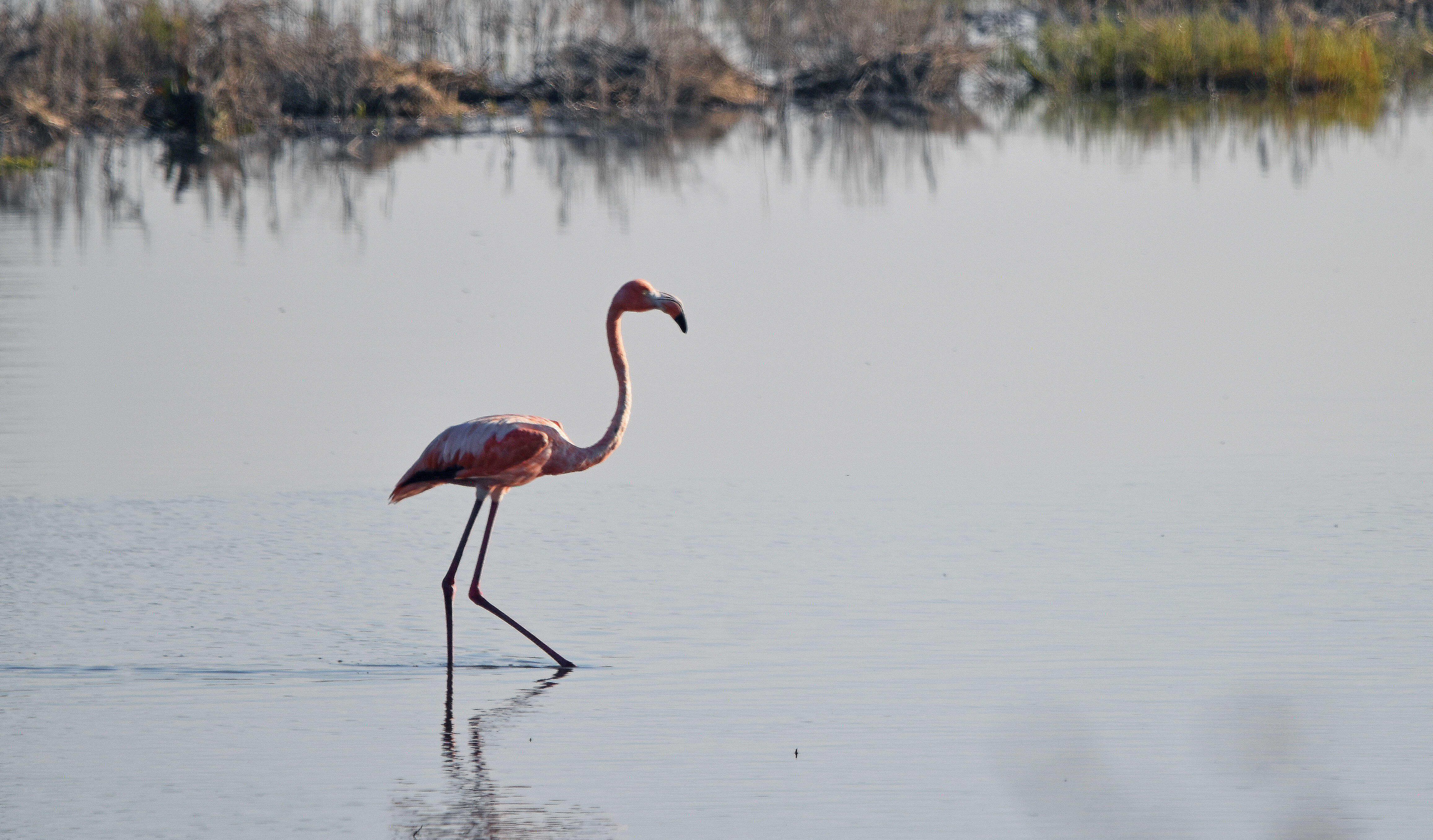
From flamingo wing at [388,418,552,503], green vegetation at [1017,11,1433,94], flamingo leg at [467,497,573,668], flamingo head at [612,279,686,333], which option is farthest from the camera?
green vegetation at [1017,11,1433,94]

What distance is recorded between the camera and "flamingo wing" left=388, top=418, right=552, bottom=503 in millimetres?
6918

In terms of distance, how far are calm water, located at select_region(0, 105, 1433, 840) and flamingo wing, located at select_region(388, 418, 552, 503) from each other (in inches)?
21.8

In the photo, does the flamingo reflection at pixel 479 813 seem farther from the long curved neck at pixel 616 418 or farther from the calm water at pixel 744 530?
the long curved neck at pixel 616 418

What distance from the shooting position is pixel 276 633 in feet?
22.7

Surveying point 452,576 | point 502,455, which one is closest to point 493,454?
point 502,455

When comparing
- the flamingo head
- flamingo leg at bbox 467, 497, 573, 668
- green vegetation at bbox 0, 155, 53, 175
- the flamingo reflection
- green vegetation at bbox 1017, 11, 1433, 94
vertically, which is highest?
green vegetation at bbox 1017, 11, 1433, 94

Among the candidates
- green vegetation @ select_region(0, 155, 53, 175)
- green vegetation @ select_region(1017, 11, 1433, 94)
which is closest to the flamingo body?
green vegetation @ select_region(0, 155, 53, 175)

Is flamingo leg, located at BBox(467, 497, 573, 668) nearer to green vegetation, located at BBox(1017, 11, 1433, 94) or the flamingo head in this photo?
the flamingo head

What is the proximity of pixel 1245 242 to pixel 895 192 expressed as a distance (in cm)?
390

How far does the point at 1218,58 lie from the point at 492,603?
799 inches

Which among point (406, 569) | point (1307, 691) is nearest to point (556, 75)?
point (406, 569)

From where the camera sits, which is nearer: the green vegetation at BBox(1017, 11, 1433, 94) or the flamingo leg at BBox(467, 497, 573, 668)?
the flamingo leg at BBox(467, 497, 573, 668)

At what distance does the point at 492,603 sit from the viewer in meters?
7.22

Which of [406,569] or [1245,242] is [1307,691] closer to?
[406,569]
